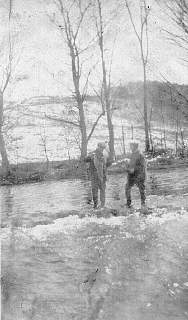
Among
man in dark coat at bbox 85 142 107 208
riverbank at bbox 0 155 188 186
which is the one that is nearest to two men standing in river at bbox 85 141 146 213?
man in dark coat at bbox 85 142 107 208

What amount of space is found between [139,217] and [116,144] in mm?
30513

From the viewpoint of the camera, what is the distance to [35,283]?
6.48 meters

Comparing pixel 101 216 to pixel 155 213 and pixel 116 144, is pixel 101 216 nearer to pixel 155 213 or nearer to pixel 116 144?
pixel 155 213

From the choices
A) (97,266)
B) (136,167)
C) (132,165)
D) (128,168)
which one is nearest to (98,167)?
(128,168)

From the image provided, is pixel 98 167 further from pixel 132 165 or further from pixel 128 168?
pixel 132 165

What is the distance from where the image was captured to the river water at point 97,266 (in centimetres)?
562

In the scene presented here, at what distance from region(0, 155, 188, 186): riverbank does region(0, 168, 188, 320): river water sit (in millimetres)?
13075

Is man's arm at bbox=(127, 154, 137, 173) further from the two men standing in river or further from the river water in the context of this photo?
the river water

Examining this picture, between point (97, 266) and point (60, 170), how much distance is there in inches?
764

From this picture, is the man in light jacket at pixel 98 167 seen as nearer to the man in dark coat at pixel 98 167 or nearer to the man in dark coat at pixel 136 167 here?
the man in dark coat at pixel 98 167

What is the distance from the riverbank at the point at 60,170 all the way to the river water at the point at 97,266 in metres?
13.1

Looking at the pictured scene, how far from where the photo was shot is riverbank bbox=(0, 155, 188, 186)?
2520 centimetres

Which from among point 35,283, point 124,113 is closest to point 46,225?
point 35,283

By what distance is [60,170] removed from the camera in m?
26.3
